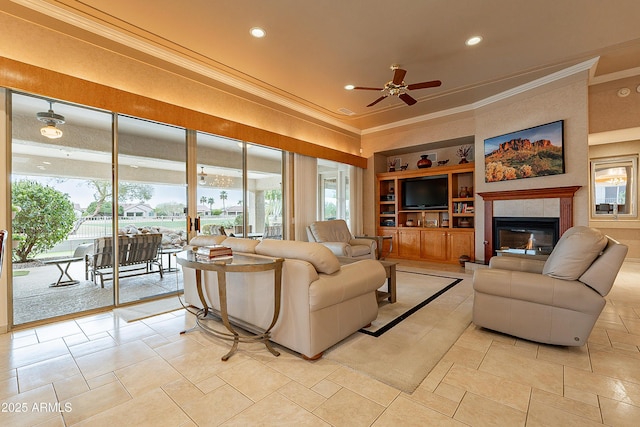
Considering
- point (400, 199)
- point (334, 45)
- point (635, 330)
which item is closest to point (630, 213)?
point (400, 199)

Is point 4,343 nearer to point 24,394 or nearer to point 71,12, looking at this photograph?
point 24,394

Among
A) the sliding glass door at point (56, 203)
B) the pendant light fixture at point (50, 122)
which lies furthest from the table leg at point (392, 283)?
the pendant light fixture at point (50, 122)

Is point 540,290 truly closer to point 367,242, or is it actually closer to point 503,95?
point 367,242

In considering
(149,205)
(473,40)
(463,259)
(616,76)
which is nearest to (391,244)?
(463,259)

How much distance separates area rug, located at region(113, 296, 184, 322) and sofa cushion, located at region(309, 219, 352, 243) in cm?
254

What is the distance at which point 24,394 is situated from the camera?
176cm

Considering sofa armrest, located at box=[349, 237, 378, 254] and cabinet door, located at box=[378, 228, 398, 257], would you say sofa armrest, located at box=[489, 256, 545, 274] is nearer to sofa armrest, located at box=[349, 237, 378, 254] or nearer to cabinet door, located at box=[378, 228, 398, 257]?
sofa armrest, located at box=[349, 237, 378, 254]

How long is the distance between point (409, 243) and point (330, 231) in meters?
2.35

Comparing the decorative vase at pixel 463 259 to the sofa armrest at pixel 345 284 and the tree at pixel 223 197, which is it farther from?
the tree at pixel 223 197

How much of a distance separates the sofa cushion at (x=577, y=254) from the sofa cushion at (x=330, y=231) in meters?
3.47

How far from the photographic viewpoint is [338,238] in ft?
18.2

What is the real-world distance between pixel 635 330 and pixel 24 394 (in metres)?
4.94

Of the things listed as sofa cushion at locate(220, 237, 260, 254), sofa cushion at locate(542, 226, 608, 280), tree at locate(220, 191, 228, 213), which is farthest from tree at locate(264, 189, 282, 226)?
sofa cushion at locate(542, 226, 608, 280)

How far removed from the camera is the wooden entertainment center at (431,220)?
6043 millimetres
